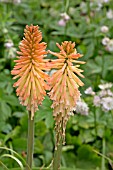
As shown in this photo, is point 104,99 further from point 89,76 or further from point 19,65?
point 19,65

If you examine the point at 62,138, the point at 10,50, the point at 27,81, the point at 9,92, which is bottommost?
the point at 62,138

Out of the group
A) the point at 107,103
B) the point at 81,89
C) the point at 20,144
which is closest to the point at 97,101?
the point at 107,103

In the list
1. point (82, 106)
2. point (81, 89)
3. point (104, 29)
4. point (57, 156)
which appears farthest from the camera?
point (104, 29)

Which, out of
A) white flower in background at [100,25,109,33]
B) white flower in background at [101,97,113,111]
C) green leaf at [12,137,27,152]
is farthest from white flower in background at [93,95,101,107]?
white flower in background at [100,25,109,33]

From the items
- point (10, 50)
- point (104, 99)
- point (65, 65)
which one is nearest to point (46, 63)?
point (65, 65)

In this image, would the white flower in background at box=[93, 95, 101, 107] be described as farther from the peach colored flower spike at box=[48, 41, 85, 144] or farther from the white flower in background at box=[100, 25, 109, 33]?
the peach colored flower spike at box=[48, 41, 85, 144]

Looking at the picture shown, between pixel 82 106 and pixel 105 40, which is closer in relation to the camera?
pixel 82 106

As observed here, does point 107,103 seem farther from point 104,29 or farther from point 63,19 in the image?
point 63,19

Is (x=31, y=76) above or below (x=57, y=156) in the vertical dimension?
above
